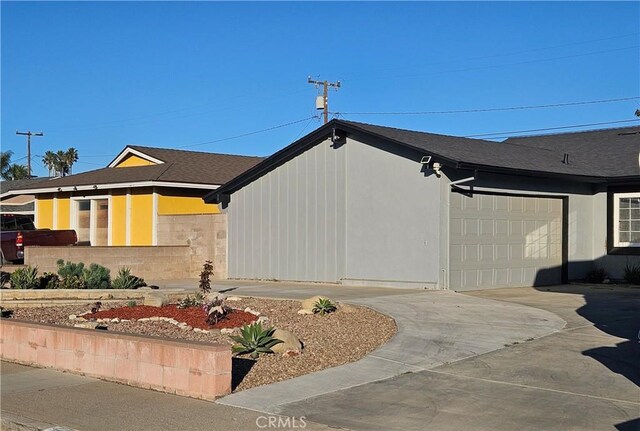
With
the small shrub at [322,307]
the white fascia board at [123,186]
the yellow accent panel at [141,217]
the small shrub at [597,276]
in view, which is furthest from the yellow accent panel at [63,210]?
the small shrub at [597,276]

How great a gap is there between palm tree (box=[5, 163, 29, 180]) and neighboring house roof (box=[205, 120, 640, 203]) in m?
64.6

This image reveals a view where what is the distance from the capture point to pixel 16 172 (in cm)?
8438

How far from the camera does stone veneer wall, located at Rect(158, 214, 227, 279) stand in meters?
25.6

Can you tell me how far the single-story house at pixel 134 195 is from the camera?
1140 inches

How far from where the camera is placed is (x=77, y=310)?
15867 mm

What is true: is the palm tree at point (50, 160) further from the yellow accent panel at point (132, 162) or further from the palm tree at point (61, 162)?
the yellow accent panel at point (132, 162)

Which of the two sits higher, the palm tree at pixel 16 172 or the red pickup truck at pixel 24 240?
the palm tree at pixel 16 172

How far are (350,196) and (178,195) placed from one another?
10.2m

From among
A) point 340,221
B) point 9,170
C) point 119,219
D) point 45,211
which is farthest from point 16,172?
point 340,221

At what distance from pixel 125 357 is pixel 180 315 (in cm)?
425

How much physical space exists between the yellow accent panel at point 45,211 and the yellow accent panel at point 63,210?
0.72 meters

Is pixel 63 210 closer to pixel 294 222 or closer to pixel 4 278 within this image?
pixel 4 278

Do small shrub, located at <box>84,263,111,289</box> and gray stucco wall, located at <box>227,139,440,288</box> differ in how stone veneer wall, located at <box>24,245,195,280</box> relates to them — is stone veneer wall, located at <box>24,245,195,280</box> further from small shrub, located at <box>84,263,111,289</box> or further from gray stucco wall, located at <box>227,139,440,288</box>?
small shrub, located at <box>84,263,111,289</box>

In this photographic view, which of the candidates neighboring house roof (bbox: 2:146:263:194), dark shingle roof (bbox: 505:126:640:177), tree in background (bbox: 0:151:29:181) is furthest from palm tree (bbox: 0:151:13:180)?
dark shingle roof (bbox: 505:126:640:177)
